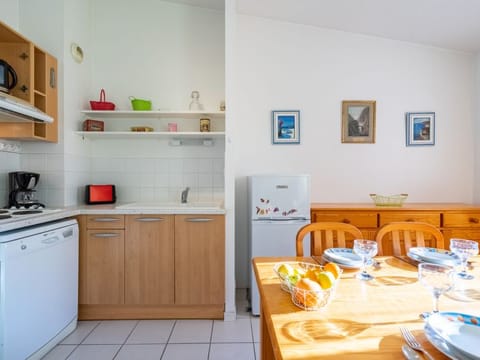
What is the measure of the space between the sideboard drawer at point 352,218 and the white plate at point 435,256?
3.71 ft

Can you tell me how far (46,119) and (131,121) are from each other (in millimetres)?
955

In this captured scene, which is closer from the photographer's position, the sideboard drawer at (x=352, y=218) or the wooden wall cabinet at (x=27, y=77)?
the wooden wall cabinet at (x=27, y=77)

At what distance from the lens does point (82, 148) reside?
2.63 metres

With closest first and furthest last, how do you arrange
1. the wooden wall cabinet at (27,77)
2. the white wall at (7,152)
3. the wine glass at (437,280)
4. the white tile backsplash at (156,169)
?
1. the wine glass at (437,280)
2. the wooden wall cabinet at (27,77)
3. the white wall at (7,152)
4. the white tile backsplash at (156,169)

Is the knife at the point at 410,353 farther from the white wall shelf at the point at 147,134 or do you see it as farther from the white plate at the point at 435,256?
the white wall shelf at the point at 147,134

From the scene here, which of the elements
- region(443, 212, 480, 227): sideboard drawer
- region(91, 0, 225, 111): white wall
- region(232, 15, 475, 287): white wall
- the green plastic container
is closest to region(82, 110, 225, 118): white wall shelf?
the green plastic container

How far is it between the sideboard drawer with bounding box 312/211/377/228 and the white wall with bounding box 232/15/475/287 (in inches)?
19.9

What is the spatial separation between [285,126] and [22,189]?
253 centimetres

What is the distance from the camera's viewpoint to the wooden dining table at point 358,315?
0.63 metres

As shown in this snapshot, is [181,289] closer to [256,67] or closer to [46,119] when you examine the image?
[46,119]

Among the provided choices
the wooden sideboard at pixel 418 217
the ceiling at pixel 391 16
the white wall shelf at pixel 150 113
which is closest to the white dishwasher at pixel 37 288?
the white wall shelf at pixel 150 113

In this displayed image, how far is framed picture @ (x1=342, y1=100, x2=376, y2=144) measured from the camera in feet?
9.80

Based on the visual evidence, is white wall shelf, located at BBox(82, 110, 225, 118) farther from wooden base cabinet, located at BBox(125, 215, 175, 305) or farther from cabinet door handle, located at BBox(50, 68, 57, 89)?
wooden base cabinet, located at BBox(125, 215, 175, 305)

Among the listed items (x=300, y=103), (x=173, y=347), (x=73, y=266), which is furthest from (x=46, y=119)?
(x=300, y=103)
